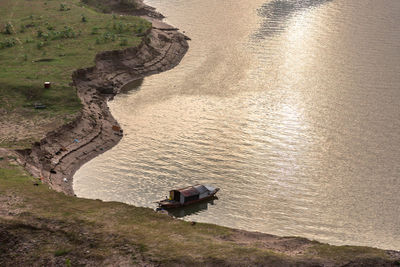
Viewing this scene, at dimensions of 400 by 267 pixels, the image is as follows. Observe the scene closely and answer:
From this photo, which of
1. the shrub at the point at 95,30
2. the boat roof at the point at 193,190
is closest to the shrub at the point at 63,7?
the shrub at the point at 95,30

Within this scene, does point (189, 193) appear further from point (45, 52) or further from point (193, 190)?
point (45, 52)

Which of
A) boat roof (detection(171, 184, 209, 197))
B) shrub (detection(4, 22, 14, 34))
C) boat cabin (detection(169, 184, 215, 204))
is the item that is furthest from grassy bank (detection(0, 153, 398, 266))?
shrub (detection(4, 22, 14, 34))

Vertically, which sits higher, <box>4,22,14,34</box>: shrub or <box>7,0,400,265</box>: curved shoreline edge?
<box>4,22,14,34</box>: shrub

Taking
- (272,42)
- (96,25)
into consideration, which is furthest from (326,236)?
(96,25)

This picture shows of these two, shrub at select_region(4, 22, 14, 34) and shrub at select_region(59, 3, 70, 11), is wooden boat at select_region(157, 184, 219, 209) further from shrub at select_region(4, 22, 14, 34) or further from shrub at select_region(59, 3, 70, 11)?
shrub at select_region(59, 3, 70, 11)

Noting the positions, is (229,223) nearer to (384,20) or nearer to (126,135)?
(126,135)

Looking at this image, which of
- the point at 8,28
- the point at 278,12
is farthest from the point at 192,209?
the point at 278,12

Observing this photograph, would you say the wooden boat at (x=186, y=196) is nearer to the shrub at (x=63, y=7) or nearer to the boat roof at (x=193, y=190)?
the boat roof at (x=193, y=190)
